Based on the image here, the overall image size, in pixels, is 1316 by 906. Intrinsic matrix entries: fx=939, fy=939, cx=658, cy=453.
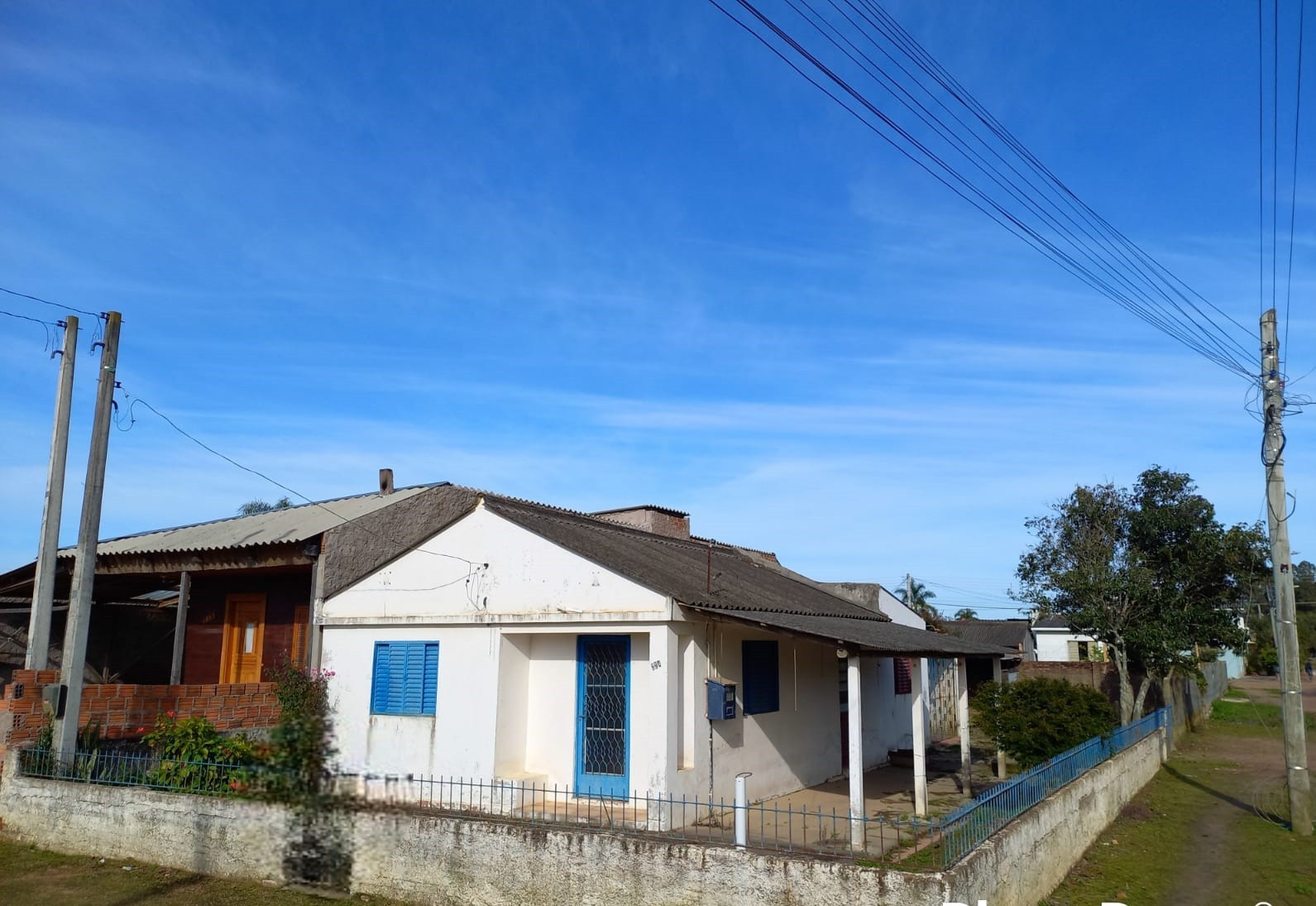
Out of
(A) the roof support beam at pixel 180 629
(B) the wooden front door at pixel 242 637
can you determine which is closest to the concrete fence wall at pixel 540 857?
(A) the roof support beam at pixel 180 629

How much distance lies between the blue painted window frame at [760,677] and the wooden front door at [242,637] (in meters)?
8.92

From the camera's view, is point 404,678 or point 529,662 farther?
point 404,678

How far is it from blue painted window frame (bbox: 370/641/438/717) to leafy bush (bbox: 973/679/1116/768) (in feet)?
26.7

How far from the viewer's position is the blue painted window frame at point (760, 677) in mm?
12664

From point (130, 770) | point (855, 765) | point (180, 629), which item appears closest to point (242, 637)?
point (180, 629)

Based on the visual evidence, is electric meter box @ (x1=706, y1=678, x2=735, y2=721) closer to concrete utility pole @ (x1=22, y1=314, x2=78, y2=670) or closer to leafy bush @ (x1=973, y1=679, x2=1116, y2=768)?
leafy bush @ (x1=973, y1=679, x2=1116, y2=768)

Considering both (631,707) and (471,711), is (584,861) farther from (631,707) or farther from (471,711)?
(471,711)

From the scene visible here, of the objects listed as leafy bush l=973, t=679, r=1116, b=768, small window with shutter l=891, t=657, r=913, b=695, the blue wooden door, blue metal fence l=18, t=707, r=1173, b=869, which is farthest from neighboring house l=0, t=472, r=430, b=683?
small window with shutter l=891, t=657, r=913, b=695

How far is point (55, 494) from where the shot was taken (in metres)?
12.4

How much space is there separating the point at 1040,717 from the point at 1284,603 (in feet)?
12.6

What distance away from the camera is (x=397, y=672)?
1261 cm

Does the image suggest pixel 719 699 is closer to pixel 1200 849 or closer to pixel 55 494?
pixel 1200 849

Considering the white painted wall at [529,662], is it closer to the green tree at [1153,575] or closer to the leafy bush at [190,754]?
the leafy bush at [190,754]

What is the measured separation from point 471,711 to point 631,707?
81.8 inches
